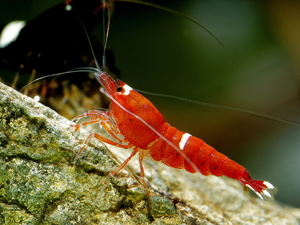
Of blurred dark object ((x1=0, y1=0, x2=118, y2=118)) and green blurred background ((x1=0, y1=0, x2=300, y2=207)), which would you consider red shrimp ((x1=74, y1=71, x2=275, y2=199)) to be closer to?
blurred dark object ((x1=0, y1=0, x2=118, y2=118))

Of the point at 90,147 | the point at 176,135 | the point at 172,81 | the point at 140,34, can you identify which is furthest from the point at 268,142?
the point at 90,147

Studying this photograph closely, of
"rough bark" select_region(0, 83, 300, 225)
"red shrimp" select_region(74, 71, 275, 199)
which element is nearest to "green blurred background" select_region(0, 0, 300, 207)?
"red shrimp" select_region(74, 71, 275, 199)

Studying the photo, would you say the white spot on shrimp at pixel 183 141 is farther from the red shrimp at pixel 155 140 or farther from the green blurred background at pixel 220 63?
the green blurred background at pixel 220 63

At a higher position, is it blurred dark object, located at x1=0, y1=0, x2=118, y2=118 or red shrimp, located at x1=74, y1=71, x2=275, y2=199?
blurred dark object, located at x1=0, y1=0, x2=118, y2=118

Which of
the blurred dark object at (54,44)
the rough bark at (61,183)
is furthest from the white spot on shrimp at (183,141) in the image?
the blurred dark object at (54,44)

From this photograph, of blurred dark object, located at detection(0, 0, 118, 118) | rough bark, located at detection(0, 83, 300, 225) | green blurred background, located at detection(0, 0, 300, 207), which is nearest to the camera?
rough bark, located at detection(0, 83, 300, 225)

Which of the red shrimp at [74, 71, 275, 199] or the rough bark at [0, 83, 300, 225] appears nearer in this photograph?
the rough bark at [0, 83, 300, 225]

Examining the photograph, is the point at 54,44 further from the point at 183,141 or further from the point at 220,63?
the point at 220,63
